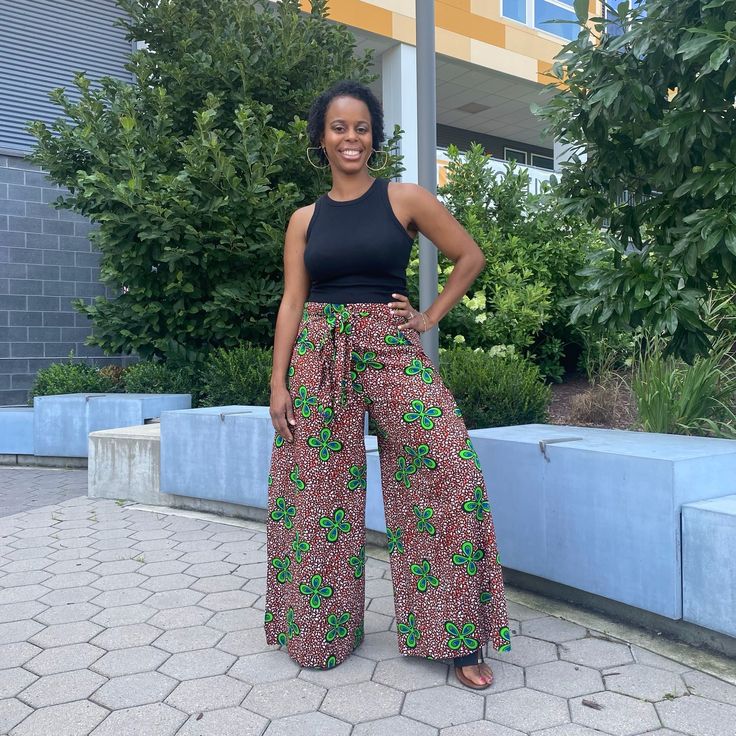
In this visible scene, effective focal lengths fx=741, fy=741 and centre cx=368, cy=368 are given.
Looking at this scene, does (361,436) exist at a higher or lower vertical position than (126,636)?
higher

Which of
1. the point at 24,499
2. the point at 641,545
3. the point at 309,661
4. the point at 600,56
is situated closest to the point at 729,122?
the point at 600,56

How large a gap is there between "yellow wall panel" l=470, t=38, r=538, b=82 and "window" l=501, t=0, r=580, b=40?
67cm

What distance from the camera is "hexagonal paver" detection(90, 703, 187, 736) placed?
231 cm

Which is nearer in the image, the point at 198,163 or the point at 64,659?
the point at 64,659

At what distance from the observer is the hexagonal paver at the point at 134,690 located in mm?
2518

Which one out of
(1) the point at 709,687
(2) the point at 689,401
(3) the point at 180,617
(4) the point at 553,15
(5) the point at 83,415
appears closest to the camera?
(1) the point at 709,687

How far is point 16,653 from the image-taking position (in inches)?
→ 116

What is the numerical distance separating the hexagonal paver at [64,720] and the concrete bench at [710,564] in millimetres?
2099

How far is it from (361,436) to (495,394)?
2361 millimetres

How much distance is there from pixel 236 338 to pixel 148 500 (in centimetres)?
189

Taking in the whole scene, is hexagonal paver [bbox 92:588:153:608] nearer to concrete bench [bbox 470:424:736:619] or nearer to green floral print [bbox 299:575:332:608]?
green floral print [bbox 299:575:332:608]

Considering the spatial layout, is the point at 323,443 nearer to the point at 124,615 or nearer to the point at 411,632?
the point at 411,632

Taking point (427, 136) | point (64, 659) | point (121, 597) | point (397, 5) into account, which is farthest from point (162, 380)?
point (397, 5)

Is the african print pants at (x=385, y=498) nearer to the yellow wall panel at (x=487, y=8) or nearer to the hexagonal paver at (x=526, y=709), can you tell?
the hexagonal paver at (x=526, y=709)
